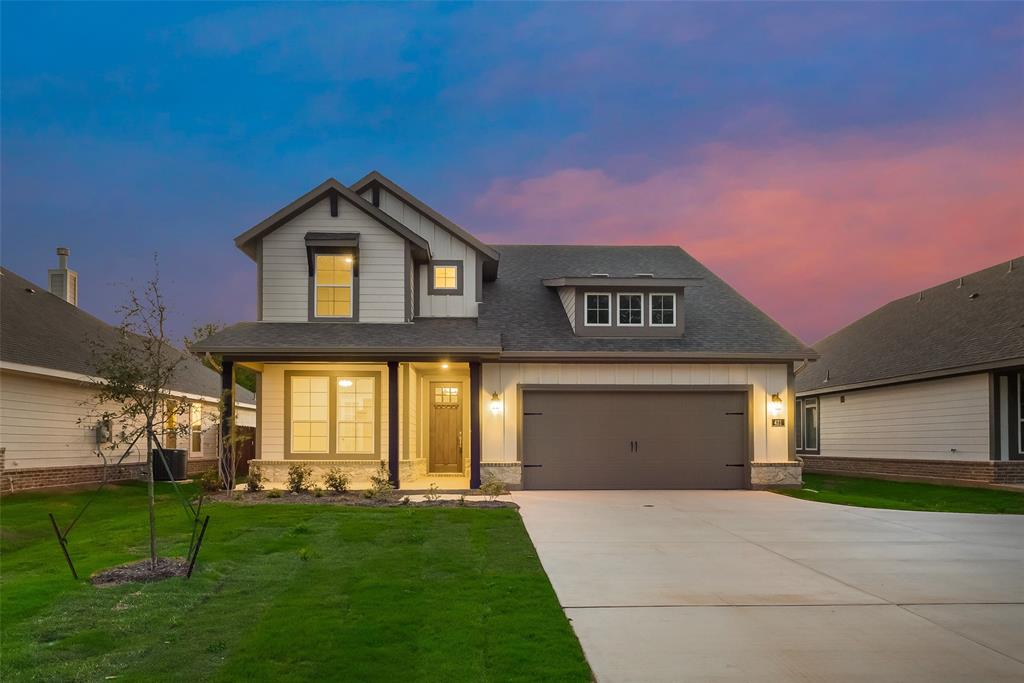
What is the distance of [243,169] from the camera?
543ft

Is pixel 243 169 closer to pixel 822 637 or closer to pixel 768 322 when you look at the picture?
pixel 768 322

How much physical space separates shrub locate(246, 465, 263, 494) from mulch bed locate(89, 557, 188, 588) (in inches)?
311

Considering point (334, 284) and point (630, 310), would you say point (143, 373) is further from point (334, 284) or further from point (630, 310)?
point (630, 310)

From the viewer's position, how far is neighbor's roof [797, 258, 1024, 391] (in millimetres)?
19688

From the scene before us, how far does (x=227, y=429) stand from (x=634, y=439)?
29.5ft

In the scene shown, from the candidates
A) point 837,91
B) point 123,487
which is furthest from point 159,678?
point 837,91

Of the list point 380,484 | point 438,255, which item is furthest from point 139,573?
point 438,255

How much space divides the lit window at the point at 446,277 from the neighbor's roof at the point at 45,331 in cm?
597

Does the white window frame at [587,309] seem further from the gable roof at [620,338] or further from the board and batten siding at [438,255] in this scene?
the board and batten siding at [438,255]

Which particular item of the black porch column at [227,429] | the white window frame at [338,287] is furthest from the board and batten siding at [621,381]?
the black porch column at [227,429]

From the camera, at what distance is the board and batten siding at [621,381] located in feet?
59.4

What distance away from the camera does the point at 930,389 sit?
2155 cm

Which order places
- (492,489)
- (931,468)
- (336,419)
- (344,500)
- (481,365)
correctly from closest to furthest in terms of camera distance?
1. (344,500)
2. (492,489)
3. (336,419)
4. (481,365)
5. (931,468)

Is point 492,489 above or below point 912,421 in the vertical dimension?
below
